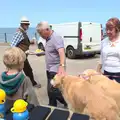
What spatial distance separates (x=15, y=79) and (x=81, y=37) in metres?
9.93

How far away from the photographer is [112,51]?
346 cm

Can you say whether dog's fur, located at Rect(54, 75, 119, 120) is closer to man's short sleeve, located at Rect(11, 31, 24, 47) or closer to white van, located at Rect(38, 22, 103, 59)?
man's short sleeve, located at Rect(11, 31, 24, 47)

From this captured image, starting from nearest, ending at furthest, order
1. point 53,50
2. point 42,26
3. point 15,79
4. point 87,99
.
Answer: point 15,79, point 87,99, point 42,26, point 53,50

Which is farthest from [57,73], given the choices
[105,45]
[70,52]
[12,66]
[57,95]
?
[70,52]

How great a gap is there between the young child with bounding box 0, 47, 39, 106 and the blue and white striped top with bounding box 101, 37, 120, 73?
152cm

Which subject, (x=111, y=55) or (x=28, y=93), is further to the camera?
(x=111, y=55)

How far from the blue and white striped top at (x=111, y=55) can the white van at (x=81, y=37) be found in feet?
27.6

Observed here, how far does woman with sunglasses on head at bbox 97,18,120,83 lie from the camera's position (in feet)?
11.2

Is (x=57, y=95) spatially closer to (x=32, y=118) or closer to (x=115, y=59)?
(x=115, y=59)

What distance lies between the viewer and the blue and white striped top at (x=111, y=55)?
11.3ft

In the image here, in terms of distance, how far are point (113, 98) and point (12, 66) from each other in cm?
158

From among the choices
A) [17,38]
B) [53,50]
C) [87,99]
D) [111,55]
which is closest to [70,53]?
[17,38]

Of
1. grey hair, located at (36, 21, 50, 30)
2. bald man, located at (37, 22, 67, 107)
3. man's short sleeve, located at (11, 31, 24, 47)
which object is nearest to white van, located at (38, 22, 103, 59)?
man's short sleeve, located at (11, 31, 24, 47)

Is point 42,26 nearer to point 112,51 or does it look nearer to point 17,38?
point 112,51
